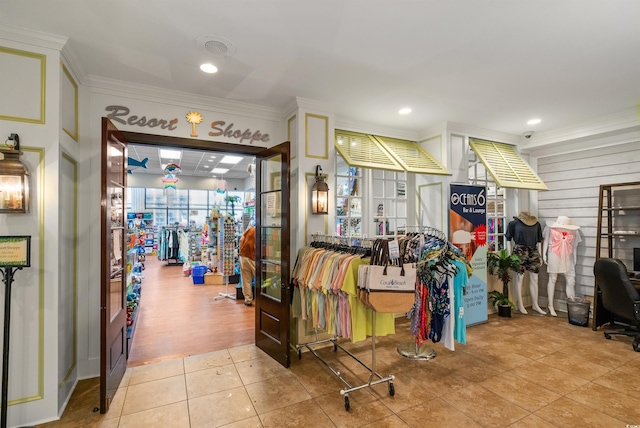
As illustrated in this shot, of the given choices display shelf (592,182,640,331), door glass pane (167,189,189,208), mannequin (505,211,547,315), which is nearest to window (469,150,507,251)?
mannequin (505,211,547,315)

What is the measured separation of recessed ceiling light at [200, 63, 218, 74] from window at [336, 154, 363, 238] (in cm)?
195

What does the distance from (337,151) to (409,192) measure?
1687 mm

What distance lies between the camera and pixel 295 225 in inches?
151

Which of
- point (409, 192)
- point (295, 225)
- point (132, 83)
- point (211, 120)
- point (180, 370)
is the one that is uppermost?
point (132, 83)

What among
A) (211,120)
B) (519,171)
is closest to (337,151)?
(211,120)

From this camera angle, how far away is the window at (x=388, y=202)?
4.87 metres

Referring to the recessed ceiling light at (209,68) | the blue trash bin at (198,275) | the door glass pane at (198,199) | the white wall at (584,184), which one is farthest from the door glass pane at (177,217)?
the white wall at (584,184)

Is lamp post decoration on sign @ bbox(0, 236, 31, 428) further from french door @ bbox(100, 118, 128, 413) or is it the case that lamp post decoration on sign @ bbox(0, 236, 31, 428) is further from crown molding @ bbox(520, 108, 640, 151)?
crown molding @ bbox(520, 108, 640, 151)

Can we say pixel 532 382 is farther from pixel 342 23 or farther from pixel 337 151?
pixel 342 23

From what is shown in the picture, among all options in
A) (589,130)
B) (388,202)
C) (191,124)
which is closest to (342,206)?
(388,202)

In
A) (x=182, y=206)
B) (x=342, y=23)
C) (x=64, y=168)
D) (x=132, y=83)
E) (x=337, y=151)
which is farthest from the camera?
(x=182, y=206)

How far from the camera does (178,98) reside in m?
3.52

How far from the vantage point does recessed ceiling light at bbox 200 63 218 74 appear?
2914 mm

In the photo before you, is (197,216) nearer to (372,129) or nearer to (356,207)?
(356,207)
